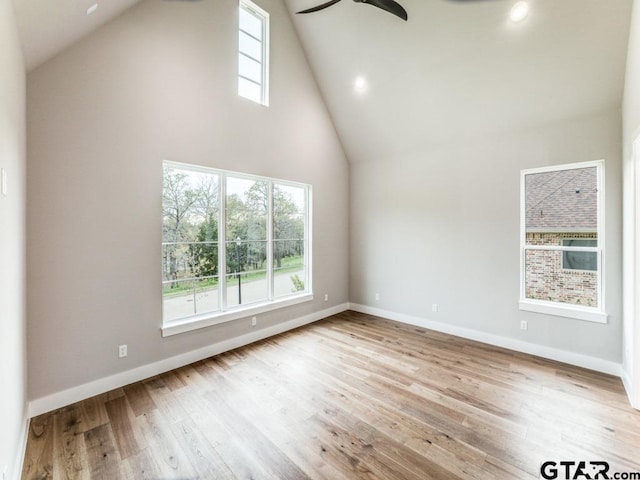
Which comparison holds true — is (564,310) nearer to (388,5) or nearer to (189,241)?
(388,5)

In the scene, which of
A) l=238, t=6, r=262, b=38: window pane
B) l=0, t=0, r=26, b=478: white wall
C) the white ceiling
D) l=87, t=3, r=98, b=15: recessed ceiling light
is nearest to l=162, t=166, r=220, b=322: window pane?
l=0, t=0, r=26, b=478: white wall

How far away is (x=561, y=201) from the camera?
3.45m

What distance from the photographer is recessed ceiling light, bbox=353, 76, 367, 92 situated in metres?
4.22

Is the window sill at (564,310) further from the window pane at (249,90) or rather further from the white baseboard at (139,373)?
the window pane at (249,90)

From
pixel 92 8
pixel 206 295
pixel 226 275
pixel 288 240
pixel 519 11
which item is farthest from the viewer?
pixel 288 240

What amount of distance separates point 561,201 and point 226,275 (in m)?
4.26

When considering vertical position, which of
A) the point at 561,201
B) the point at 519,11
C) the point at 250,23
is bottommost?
the point at 561,201

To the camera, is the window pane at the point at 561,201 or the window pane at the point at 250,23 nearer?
the window pane at the point at 561,201

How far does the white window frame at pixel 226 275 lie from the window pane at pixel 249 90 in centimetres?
A: 110

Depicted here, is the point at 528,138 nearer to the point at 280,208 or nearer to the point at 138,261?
the point at 280,208

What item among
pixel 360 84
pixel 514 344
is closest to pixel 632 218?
pixel 514 344

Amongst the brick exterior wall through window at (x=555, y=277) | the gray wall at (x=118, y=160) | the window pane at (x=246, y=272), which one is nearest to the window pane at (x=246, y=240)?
the window pane at (x=246, y=272)

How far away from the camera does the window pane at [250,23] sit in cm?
386

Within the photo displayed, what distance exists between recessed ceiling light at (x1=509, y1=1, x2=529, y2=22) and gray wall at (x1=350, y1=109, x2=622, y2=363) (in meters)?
1.31
